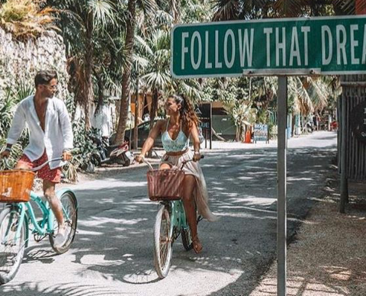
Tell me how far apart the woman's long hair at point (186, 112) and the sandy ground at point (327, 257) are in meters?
1.73

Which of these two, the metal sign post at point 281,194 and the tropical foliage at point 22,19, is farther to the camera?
the tropical foliage at point 22,19

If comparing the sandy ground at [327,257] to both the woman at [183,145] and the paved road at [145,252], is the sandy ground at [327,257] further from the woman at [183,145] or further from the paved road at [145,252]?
the woman at [183,145]

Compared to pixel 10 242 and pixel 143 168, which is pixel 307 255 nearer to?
pixel 10 242

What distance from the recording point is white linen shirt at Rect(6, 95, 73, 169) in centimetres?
560

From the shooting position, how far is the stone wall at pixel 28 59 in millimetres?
11969

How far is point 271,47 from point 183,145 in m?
2.91

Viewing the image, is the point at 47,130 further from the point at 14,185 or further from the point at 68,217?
the point at 68,217

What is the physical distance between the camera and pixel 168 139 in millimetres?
5918

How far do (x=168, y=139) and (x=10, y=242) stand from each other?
191 centimetres

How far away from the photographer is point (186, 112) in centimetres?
597

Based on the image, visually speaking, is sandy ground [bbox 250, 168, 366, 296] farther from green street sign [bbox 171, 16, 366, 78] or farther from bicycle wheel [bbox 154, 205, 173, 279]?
green street sign [bbox 171, 16, 366, 78]

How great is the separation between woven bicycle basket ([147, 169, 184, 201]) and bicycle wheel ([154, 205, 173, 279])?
0.16 m

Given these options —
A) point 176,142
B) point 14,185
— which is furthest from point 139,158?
point 14,185

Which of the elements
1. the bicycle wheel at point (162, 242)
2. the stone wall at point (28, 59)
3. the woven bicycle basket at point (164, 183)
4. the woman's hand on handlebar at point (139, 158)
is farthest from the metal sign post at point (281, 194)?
the stone wall at point (28, 59)
